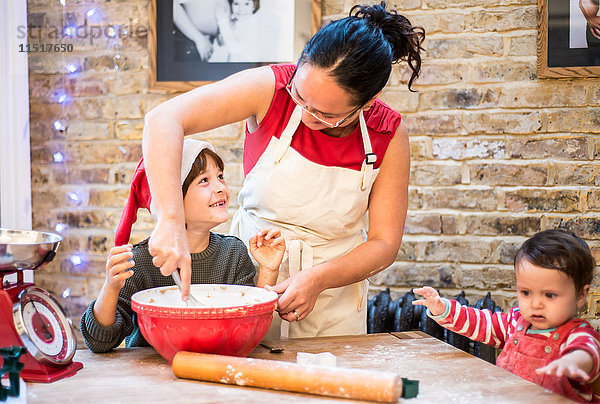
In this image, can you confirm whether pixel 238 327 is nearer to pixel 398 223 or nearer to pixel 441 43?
pixel 398 223

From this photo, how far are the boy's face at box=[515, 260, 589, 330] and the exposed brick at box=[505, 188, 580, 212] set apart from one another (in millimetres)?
1198

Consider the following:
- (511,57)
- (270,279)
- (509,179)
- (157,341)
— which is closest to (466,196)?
(509,179)

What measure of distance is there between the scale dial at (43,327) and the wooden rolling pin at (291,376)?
9.8 inches

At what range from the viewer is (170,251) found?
1.29 meters

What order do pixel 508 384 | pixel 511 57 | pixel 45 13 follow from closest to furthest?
pixel 508 384
pixel 511 57
pixel 45 13

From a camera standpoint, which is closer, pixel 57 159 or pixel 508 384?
pixel 508 384

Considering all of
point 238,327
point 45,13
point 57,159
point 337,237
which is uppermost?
point 45,13

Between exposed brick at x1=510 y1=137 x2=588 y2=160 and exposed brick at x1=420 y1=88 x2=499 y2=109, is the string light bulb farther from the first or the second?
exposed brick at x1=510 y1=137 x2=588 y2=160

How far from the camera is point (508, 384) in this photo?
1.25 metres

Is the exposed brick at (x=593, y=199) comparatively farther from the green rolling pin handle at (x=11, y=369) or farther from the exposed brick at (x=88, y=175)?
the green rolling pin handle at (x=11, y=369)

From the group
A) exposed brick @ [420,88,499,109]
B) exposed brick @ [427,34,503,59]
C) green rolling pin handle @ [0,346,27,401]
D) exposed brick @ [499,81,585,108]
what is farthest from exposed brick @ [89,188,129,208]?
green rolling pin handle @ [0,346,27,401]

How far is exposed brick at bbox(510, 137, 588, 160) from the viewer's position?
2654 mm

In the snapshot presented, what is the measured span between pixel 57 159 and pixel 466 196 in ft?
6.65

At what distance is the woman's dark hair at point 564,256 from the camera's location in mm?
1512
